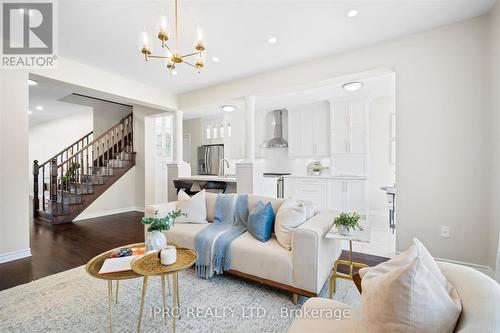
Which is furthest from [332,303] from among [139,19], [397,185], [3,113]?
[3,113]

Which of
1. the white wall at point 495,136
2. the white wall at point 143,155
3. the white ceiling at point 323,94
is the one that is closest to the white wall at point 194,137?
the white wall at point 143,155

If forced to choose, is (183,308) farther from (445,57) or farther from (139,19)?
(445,57)

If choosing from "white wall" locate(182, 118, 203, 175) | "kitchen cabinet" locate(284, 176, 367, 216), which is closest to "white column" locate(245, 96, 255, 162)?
"kitchen cabinet" locate(284, 176, 367, 216)

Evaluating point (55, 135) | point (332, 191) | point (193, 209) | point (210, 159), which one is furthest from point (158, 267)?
point (55, 135)

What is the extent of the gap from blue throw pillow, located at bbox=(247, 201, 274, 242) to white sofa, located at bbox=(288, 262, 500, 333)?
1.23m

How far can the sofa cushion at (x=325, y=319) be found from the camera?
112cm

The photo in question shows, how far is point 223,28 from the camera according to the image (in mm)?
2742

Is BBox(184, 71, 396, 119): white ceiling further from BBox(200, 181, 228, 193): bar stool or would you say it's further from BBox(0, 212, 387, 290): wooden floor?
BBox(0, 212, 387, 290): wooden floor

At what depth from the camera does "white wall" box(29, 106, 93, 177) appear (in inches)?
316

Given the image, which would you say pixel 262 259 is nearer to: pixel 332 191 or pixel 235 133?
pixel 332 191

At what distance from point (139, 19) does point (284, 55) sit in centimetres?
196

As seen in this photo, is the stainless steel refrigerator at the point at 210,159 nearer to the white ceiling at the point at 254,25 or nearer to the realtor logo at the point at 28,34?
the white ceiling at the point at 254,25

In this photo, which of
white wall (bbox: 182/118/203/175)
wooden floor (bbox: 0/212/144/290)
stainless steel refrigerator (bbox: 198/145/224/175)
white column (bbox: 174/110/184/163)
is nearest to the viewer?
wooden floor (bbox: 0/212/144/290)

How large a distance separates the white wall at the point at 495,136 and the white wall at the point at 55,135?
32.0ft
